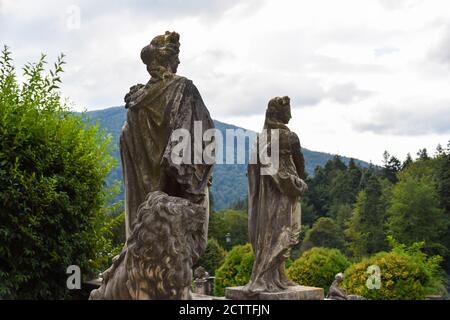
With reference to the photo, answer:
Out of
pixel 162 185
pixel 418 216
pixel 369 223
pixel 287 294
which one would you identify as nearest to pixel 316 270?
pixel 287 294

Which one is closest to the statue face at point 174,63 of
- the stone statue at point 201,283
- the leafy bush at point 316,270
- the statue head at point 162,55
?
the statue head at point 162,55

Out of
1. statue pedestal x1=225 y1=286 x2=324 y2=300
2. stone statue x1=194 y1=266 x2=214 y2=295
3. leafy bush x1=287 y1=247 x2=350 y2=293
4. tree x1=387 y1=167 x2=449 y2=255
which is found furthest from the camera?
tree x1=387 y1=167 x2=449 y2=255

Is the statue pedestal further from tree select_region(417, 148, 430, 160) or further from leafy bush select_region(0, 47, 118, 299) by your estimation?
tree select_region(417, 148, 430, 160)

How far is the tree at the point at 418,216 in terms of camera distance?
137 feet

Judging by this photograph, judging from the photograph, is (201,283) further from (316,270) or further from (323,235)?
(323,235)

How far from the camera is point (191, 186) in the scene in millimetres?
5238

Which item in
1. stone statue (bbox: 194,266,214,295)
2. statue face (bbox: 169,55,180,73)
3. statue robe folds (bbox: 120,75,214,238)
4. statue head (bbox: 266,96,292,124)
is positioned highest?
statue head (bbox: 266,96,292,124)

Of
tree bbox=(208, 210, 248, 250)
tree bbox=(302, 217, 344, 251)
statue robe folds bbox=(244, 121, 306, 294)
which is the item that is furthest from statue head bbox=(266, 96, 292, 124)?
tree bbox=(302, 217, 344, 251)

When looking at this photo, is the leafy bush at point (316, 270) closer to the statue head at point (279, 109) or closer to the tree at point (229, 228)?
the statue head at point (279, 109)

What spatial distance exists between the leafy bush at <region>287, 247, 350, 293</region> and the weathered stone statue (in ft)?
49.1

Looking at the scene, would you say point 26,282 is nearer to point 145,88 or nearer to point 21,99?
point 21,99

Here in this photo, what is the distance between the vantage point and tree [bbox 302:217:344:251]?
4631 centimetres

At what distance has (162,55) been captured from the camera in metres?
5.80
